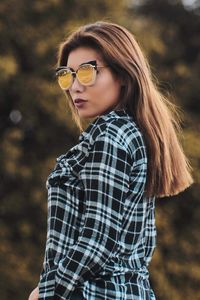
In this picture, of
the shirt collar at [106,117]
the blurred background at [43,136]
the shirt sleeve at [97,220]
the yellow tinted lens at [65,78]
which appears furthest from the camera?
the blurred background at [43,136]

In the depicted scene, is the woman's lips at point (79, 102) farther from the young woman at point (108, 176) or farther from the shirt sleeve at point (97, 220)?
the shirt sleeve at point (97, 220)

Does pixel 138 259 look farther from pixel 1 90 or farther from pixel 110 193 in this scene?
pixel 1 90

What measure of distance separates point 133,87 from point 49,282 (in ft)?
1.78

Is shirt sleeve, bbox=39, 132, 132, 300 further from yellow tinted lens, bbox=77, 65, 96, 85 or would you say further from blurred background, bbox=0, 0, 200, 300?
blurred background, bbox=0, 0, 200, 300

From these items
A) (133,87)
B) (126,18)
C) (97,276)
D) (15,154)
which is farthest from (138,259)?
(126,18)

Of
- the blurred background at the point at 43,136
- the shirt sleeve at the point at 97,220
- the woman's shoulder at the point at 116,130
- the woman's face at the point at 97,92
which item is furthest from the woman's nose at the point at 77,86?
the blurred background at the point at 43,136

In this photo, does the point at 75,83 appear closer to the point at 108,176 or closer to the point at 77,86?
the point at 77,86

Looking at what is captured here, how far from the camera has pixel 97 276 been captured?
1.95 m

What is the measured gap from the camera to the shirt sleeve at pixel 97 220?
192 cm

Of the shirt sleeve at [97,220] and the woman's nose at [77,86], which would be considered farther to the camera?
the woman's nose at [77,86]

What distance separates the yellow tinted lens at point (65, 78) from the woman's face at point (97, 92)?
3cm

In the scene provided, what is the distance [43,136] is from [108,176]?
22.1 ft

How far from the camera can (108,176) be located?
6.32 ft

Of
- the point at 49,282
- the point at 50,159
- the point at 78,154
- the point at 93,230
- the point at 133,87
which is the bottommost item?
the point at 50,159
